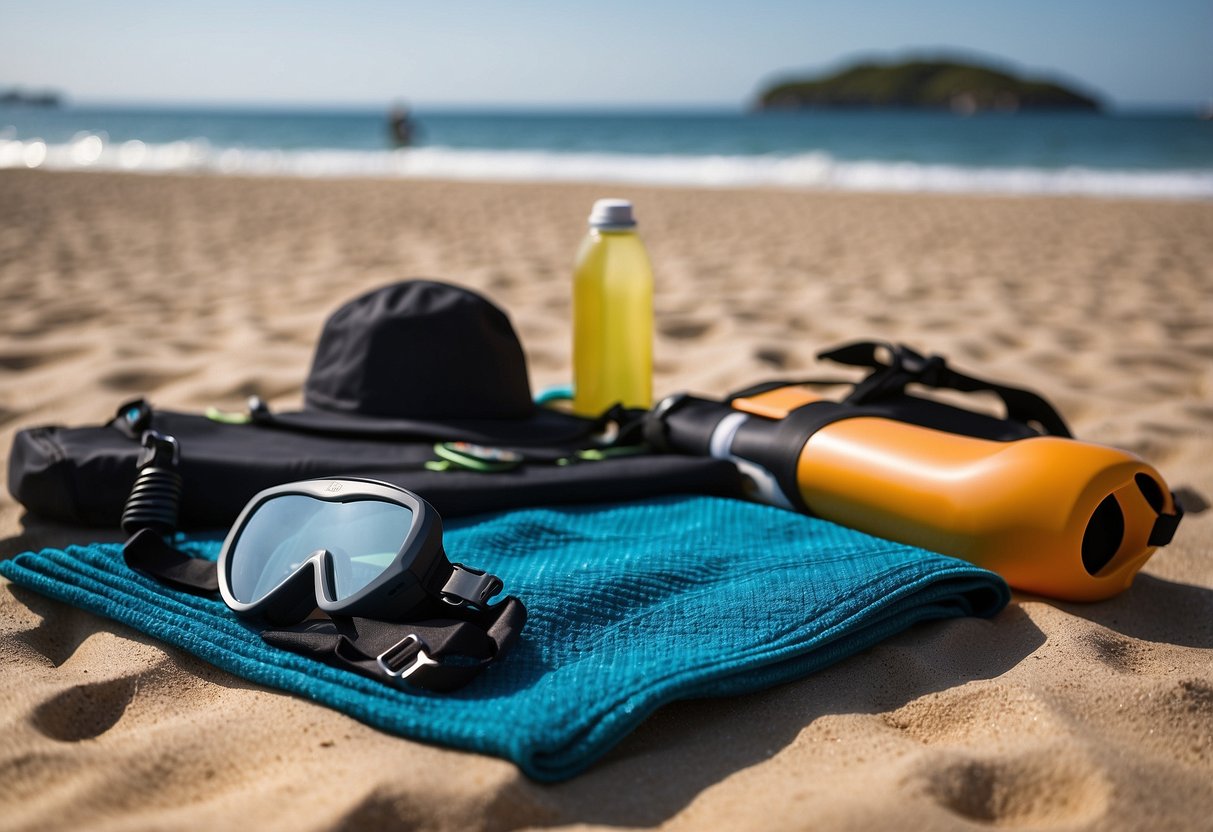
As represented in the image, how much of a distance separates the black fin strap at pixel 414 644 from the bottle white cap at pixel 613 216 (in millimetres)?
1194

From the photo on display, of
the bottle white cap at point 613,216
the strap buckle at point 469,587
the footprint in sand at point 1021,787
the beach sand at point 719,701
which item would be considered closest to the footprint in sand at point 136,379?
the beach sand at point 719,701

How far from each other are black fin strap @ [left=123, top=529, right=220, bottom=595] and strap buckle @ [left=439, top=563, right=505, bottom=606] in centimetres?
43

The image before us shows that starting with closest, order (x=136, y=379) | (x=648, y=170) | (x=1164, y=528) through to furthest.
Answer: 1. (x=1164, y=528)
2. (x=136, y=379)
3. (x=648, y=170)

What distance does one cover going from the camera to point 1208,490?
7.70 feet

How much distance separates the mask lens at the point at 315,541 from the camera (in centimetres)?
144

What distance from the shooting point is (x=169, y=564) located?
1.70 metres

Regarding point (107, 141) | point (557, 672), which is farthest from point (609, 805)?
point (107, 141)

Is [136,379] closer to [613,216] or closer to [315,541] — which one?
[613,216]

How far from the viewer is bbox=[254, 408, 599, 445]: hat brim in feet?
Answer: 7.38

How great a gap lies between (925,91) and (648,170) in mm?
68440

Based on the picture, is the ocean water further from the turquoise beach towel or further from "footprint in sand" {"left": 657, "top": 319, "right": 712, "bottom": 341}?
the turquoise beach towel

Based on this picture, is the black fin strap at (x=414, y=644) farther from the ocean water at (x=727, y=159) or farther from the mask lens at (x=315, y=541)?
the ocean water at (x=727, y=159)

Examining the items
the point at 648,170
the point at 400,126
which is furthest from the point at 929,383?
the point at 400,126

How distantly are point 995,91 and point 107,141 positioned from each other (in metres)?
62.6
